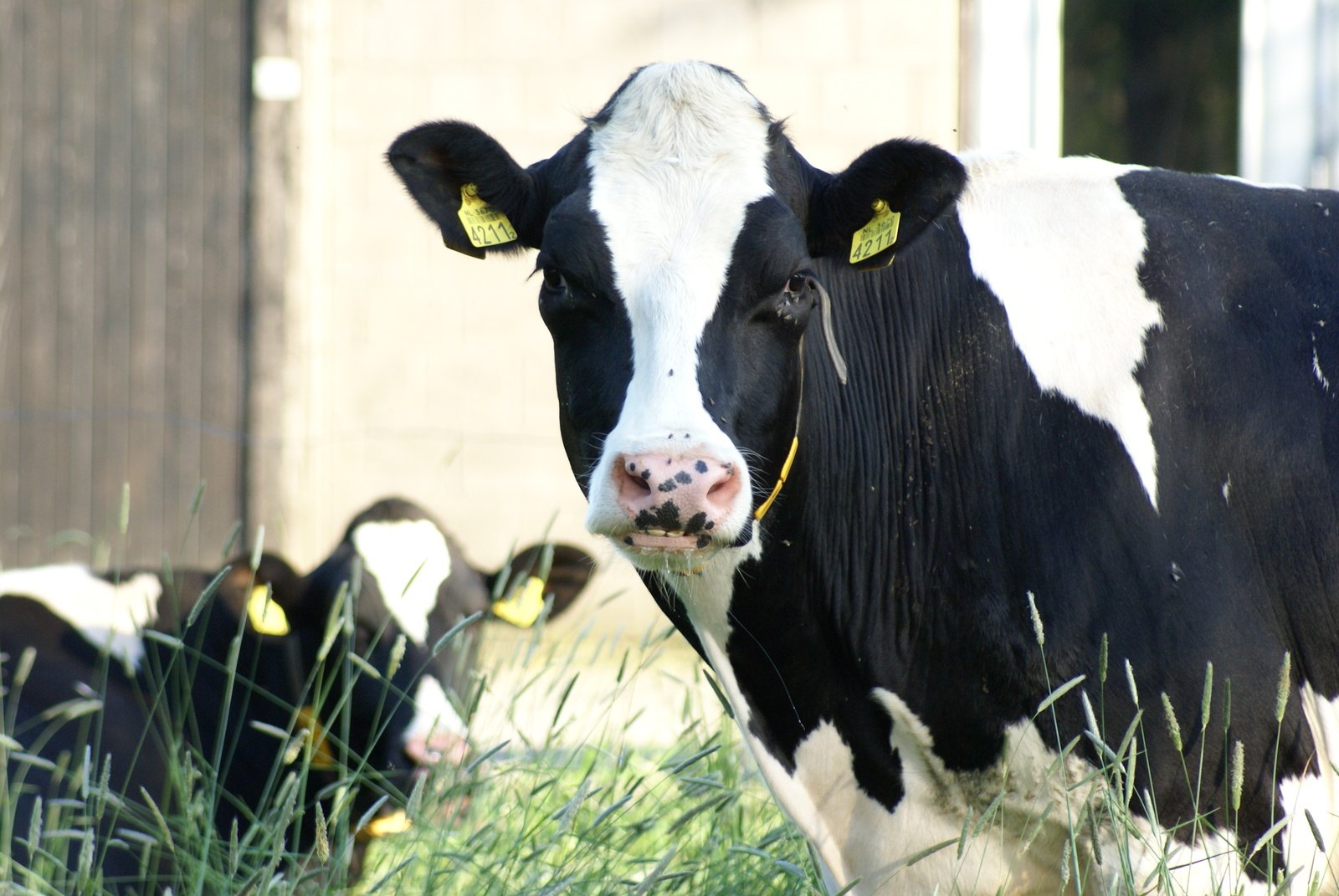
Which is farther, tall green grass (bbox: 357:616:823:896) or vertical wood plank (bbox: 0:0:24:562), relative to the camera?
vertical wood plank (bbox: 0:0:24:562)

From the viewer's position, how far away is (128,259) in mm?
7105

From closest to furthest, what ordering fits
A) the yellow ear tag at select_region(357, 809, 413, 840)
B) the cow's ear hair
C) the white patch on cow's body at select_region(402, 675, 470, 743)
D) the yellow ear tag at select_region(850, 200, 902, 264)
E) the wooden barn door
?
the yellow ear tag at select_region(850, 200, 902, 264) → the cow's ear hair → the yellow ear tag at select_region(357, 809, 413, 840) → the white patch on cow's body at select_region(402, 675, 470, 743) → the wooden barn door

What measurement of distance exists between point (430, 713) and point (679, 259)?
1.72 metres

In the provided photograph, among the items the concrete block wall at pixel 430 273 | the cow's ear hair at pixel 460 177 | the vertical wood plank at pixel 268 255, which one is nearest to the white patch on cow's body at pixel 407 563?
the cow's ear hair at pixel 460 177

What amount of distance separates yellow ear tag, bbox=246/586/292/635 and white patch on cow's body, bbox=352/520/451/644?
279 millimetres

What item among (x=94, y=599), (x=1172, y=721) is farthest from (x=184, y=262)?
(x=1172, y=721)

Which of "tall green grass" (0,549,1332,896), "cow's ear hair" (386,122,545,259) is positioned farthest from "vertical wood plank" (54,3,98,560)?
"cow's ear hair" (386,122,545,259)

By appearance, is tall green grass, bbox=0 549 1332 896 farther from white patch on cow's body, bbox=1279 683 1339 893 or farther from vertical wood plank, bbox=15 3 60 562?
vertical wood plank, bbox=15 3 60 562

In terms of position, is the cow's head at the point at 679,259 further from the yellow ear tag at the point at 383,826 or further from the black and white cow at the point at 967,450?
the yellow ear tag at the point at 383,826

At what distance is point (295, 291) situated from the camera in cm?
697

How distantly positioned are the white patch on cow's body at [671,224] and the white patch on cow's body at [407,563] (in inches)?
63.4

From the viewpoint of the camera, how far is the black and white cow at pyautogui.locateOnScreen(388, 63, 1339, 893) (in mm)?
2416

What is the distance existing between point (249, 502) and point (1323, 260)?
5.35m

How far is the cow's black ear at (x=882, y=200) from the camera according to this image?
2.55 metres
